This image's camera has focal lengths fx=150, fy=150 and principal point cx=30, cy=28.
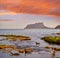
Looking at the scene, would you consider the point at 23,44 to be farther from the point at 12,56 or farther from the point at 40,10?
the point at 40,10

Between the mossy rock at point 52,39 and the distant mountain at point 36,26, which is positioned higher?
the distant mountain at point 36,26

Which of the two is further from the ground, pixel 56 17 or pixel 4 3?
pixel 4 3

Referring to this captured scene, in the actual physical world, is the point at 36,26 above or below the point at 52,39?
above

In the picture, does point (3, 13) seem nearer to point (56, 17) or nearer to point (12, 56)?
point (12, 56)

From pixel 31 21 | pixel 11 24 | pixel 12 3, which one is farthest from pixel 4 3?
pixel 31 21

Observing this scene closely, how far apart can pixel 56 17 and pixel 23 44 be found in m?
0.54

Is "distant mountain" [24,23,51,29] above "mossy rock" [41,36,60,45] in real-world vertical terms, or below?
above

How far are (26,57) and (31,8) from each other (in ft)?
2.02

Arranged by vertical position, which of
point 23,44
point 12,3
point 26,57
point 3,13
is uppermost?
point 12,3

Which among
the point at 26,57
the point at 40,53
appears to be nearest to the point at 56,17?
the point at 40,53

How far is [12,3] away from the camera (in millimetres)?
1895

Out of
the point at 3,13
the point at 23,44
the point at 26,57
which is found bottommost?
the point at 26,57

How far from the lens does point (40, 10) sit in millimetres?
1913

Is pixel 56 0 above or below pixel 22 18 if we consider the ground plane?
above
